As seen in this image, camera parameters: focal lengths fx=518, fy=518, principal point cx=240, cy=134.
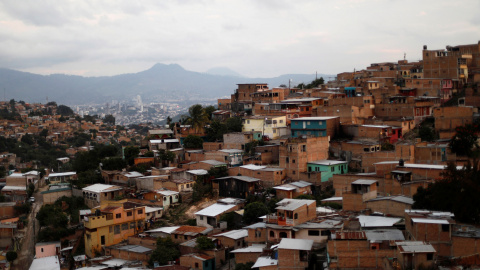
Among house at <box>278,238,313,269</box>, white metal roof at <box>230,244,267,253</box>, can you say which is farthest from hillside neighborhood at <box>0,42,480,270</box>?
white metal roof at <box>230,244,267,253</box>

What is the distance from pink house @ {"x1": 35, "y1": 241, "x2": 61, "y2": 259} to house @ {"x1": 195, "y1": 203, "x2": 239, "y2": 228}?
6.76 m

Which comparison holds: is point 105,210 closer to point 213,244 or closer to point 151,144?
point 213,244

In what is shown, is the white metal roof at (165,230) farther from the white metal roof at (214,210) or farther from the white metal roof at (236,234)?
the white metal roof at (236,234)

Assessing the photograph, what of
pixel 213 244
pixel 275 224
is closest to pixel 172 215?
pixel 213 244

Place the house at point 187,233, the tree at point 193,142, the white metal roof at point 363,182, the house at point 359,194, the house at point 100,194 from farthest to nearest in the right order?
1. the tree at point 193,142
2. the house at point 100,194
3. the house at point 187,233
4. the white metal roof at point 363,182
5. the house at point 359,194

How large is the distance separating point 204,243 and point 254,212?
9.05 feet

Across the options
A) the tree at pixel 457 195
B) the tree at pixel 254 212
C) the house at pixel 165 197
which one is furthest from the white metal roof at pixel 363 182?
the house at pixel 165 197

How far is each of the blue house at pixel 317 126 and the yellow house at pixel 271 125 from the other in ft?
6.85

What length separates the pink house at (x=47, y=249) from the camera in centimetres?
2386

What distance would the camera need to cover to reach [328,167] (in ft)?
79.8

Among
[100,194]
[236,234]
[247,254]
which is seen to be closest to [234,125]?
[100,194]

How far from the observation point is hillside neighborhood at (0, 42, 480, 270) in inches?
616

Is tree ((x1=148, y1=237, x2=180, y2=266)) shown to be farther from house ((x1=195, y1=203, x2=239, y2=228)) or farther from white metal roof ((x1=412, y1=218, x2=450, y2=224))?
white metal roof ((x1=412, y1=218, x2=450, y2=224))

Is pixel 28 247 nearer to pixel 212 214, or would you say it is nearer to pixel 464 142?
pixel 212 214
